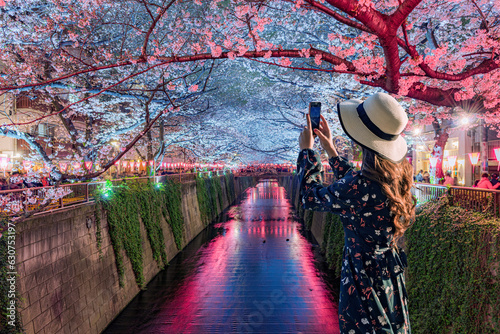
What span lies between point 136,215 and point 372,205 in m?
10.2

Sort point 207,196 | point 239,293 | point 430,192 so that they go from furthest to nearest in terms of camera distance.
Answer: point 207,196, point 239,293, point 430,192

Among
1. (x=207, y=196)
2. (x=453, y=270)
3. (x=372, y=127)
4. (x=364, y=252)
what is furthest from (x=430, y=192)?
(x=207, y=196)

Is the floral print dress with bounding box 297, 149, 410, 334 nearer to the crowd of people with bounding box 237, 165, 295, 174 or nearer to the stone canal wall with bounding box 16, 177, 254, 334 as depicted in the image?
the stone canal wall with bounding box 16, 177, 254, 334

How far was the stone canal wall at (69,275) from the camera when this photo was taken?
5328 mm

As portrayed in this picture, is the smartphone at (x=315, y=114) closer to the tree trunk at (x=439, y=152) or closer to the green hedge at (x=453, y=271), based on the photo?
the green hedge at (x=453, y=271)

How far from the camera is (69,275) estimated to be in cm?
659

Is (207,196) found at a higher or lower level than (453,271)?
lower

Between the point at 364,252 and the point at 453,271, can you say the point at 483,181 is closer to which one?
the point at 453,271

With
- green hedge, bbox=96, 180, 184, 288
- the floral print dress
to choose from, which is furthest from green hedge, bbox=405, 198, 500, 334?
green hedge, bbox=96, 180, 184, 288

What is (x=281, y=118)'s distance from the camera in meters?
22.1

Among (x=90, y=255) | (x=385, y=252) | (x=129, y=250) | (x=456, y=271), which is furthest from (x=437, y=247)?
(x=129, y=250)

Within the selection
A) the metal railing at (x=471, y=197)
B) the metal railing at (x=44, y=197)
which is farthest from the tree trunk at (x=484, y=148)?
the metal railing at (x=44, y=197)

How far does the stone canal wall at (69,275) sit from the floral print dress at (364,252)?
5.62 m

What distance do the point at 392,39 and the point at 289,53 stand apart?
1440 mm
